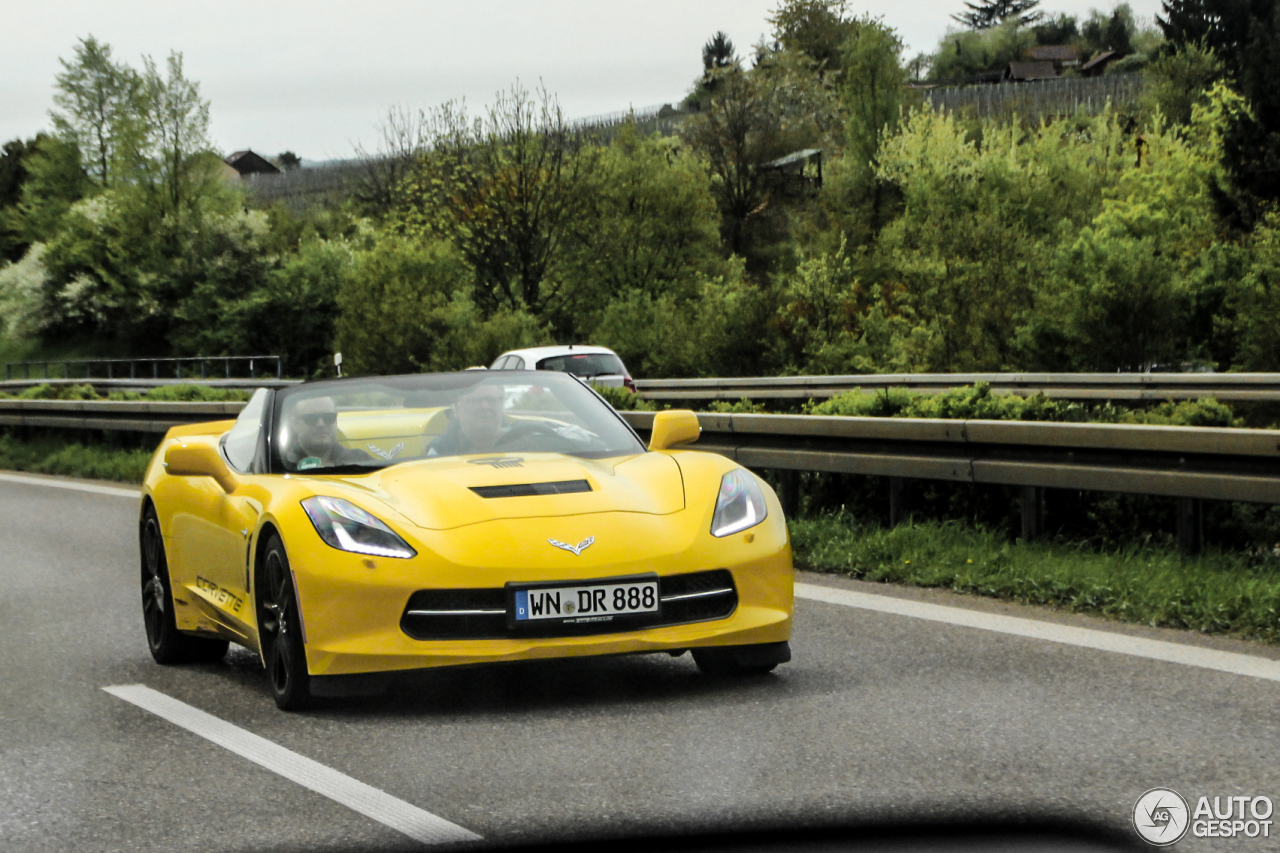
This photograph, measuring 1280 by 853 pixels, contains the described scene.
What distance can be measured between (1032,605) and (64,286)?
240 feet

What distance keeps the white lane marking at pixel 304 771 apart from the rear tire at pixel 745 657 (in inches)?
59.8

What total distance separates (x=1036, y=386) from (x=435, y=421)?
2021 centimetres

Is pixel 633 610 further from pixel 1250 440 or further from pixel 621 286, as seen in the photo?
pixel 621 286

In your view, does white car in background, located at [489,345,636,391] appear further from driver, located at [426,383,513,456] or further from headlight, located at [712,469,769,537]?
headlight, located at [712,469,769,537]

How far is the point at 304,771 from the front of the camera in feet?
15.9

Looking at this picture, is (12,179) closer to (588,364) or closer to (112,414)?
(588,364)

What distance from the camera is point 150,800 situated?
180 inches

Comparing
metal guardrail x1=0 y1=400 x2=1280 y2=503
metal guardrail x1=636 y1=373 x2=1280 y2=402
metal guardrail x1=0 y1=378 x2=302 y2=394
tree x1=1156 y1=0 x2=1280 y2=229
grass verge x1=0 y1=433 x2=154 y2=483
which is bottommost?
metal guardrail x1=0 y1=378 x2=302 y2=394

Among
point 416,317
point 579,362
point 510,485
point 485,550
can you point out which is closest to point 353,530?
point 485,550

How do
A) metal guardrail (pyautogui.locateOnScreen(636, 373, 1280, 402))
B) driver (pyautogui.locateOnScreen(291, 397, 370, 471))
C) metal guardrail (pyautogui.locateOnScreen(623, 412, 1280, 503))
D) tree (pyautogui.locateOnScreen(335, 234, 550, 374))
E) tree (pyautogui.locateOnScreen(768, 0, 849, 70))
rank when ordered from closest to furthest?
1. driver (pyautogui.locateOnScreen(291, 397, 370, 471))
2. metal guardrail (pyautogui.locateOnScreen(623, 412, 1280, 503))
3. metal guardrail (pyautogui.locateOnScreen(636, 373, 1280, 402))
4. tree (pyautogui.locateOnScreen(335, 234, 550, 374))
5. tree (pyautogui.locateOnScreen(768, 0, 849, 70))

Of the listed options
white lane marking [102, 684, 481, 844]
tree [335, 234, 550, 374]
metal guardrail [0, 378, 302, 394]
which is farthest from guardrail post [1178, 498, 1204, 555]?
tree [335, 234, 550, 374]

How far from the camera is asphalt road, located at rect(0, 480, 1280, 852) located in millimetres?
4180

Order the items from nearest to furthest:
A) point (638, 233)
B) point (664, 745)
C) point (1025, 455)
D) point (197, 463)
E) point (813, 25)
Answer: point (664, 745)
point (197, 463)
point (1025, 455)
point (638, 233)
point (813, 25)

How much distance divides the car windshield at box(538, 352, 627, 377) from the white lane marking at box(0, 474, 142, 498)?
7.22m
